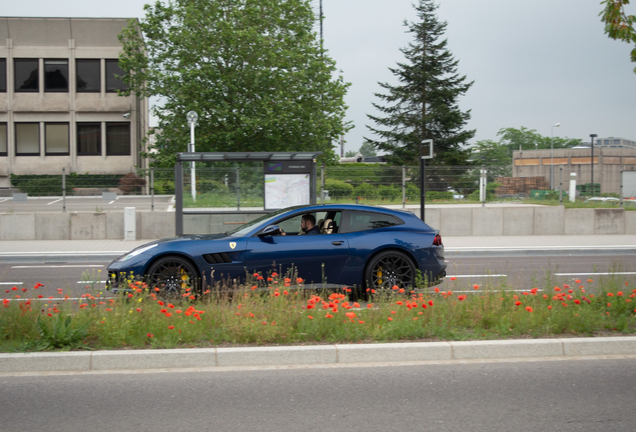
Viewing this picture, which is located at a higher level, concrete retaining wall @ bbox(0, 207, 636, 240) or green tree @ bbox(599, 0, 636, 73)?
green tree @ bbox(599, 0, 636, 73)

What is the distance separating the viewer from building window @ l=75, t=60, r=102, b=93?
140 feet

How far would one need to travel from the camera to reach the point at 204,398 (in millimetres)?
4504

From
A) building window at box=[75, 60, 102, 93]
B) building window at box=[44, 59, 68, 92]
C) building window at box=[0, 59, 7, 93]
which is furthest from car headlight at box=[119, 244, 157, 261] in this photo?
building window at box=[0, 59, 7, 93]

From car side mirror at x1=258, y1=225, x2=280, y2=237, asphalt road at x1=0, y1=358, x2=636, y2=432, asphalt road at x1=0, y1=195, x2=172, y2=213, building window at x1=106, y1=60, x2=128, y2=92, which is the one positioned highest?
building window at x1=106, y1=60, x2=128, y2=92

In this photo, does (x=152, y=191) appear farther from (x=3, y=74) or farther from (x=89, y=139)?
(x=3, y=74)

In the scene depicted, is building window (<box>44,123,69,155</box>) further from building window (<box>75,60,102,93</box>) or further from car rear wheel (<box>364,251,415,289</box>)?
car rear wheel (<box>364,251,415,289</box>)

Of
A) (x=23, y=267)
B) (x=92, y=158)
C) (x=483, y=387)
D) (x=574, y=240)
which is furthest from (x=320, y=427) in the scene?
(x=92, y=158)

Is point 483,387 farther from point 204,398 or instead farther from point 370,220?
point 370,220

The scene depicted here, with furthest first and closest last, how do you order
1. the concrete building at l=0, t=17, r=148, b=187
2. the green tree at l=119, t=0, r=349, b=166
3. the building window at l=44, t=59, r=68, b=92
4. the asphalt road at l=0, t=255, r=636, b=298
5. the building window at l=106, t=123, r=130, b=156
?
the building window at l=106, t=123, r=130, b=156
the building window at l=44, t=59, r=68, b=92
the concrete building at l=0, t=17, r=148, b=187
the green tree at l=119, t=0, r=349, b=166
the asphalt road at l=0, t=255, r=636, b=298

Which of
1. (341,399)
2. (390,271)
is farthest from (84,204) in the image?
(341,399)

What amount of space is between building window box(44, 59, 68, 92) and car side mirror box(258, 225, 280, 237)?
40421 millimetres

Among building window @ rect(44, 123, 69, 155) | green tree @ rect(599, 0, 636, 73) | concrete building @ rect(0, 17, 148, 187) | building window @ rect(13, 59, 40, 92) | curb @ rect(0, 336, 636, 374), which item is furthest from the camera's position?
building window @ rect(44, 123, 69, 155)

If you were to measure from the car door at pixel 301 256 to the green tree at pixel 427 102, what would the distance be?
4604 centimetres

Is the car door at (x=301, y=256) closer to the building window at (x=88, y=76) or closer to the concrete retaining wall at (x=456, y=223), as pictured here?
the concrete retaining wall at (x=456, y=223)
